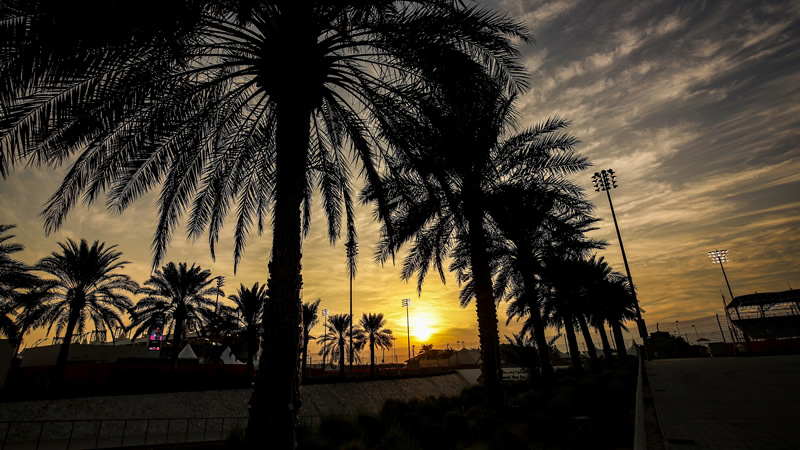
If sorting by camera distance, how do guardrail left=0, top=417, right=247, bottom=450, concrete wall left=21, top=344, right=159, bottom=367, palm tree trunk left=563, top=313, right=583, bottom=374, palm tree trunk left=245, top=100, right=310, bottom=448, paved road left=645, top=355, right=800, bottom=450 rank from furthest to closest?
1. concrete wall left=21, top=344, right=159, bottom=367
2. palm tree trunk left=563, top=313, right=583, bottom=374
3. guardrail left=0, top=417, right=247, bottom=450
4. palm tree trunk left=245, top=100, right=310, bottom=448
5. paved road left=645, top=355, right=800, bottom=450

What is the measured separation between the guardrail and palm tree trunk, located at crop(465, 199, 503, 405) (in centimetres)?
908

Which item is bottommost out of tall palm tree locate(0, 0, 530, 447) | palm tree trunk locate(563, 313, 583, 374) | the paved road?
the paved road

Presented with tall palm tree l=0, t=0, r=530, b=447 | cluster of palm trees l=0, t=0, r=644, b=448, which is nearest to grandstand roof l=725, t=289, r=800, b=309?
cluster of palm trees l=0, t=0, r=644, b=448

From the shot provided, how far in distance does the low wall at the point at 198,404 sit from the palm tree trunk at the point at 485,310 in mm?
4818

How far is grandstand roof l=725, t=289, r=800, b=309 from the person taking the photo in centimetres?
4041

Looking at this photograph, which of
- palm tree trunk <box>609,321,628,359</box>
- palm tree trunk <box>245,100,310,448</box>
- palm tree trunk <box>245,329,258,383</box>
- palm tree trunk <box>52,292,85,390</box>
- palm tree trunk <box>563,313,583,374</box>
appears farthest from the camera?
palm tree trunk <box>609,321,628,359</box>

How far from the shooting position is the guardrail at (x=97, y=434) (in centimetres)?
1387

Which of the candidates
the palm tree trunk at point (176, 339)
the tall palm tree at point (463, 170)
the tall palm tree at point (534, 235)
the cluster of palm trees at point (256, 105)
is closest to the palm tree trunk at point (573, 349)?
the tall palm tree at point (534, 235)

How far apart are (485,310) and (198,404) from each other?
617 inches

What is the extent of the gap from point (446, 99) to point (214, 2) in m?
3.75

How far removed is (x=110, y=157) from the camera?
23.7 feet

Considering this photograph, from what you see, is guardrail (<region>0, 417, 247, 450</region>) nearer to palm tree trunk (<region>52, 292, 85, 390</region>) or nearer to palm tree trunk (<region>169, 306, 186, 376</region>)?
palm tree trunk (<region>52, 292, 85, 390</region>)

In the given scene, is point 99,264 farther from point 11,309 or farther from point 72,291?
point 11,309

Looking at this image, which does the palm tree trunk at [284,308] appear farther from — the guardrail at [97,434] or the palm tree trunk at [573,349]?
the palm tree trunk at [573,349]
